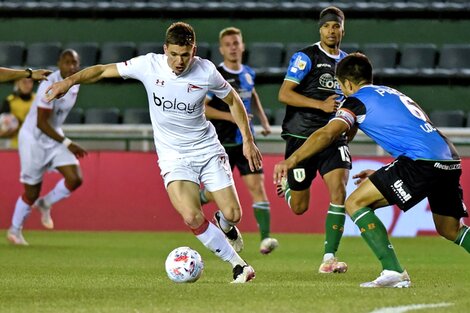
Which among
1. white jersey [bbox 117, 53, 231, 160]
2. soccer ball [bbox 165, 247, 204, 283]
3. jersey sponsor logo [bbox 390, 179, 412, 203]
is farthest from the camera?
white jersey [bbox 117, 53, 231, 160]

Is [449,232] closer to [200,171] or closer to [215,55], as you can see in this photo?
[200,171]

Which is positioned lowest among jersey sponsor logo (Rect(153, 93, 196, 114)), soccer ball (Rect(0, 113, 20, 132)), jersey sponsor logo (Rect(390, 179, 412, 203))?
soccer ball (Rect(0, 113, 20, 132))

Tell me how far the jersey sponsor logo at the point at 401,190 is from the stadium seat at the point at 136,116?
36.8 feet

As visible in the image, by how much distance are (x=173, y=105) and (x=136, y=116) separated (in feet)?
33.1

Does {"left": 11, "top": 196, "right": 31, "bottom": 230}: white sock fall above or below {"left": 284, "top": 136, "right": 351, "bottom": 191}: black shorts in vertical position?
below

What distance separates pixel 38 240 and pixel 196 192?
6.14 metres

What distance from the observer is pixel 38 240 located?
47.1 feet

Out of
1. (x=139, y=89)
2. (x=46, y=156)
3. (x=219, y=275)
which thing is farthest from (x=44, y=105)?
(x=139, y=89)

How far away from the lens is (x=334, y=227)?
9.89 m

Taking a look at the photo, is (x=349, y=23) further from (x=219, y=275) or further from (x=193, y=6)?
(x=219, y=275)

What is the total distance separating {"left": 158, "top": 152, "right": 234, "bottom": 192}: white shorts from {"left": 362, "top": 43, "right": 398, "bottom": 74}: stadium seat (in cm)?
1065

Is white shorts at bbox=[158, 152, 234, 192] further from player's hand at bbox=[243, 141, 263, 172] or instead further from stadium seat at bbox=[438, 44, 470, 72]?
stadium seat at bbox=[438, 44, 470, 72]

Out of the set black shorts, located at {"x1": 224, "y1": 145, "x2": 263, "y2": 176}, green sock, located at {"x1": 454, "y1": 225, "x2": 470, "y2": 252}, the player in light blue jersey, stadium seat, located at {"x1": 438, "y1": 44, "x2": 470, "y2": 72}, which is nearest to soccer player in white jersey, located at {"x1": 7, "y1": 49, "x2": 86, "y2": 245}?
black shorts, located at {"x1": 224, "y1": 145, "x2": 263, "y2": 176}

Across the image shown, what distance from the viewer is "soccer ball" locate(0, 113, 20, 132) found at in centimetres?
1664
